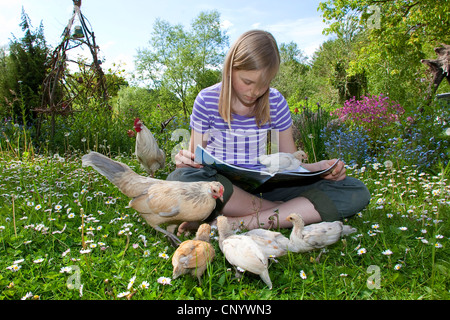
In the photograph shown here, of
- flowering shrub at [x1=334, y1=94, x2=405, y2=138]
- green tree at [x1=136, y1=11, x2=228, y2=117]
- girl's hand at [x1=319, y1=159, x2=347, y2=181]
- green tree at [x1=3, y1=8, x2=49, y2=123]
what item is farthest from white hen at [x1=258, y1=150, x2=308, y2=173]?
green tree at [x1=136, y1=11, x2=228, y2=117]

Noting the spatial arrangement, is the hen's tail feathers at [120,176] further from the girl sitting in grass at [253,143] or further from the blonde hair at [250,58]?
the blonde hair at [250,58]

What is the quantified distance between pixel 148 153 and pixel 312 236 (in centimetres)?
292

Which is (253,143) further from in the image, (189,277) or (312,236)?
(189,277)

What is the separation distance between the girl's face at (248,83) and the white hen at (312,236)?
1.05m

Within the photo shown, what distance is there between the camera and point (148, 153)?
444 cm

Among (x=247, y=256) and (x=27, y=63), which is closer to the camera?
(x=247, y=256)

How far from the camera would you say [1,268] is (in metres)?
2.03

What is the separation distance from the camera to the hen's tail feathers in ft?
8.13

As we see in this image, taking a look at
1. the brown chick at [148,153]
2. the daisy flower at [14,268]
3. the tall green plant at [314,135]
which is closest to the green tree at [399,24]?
the tall green plant at [314,135]

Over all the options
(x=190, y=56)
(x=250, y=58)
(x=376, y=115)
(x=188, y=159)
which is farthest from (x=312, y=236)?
(x=190, y=56)

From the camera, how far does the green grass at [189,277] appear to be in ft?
5.87
